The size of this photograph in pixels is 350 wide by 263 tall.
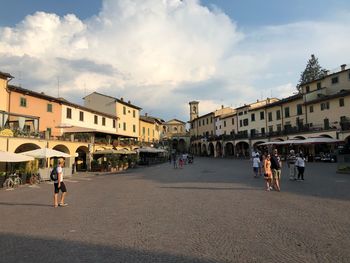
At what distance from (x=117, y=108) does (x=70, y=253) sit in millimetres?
48926

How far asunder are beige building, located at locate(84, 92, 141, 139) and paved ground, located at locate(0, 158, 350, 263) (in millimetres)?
40141

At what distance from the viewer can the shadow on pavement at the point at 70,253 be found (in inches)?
225

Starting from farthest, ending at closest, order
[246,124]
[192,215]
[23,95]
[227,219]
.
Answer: [246,124] < [23,95] < [192,215] < [227,219]

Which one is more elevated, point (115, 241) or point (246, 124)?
point (246, 124)

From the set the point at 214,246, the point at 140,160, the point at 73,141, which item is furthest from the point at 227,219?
the point at 140,160

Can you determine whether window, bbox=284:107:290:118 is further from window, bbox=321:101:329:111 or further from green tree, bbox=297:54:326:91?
green tree, bbox=297:54:326:91

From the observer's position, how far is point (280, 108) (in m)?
55.9

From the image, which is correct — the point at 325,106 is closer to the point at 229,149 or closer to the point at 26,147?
the point at 229,149

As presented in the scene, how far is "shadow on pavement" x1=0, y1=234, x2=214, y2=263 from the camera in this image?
5.72 metres

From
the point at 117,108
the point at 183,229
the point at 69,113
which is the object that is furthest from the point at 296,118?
the point at 183,229

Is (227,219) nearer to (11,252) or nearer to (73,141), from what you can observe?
(11,252)

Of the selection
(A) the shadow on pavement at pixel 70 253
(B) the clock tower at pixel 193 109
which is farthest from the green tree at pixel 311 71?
(A) the shadow on pavement at pixel 70 253

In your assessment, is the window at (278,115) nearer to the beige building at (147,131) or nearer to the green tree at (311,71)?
the green tree at (311,71)

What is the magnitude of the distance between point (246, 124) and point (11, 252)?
207 feet
